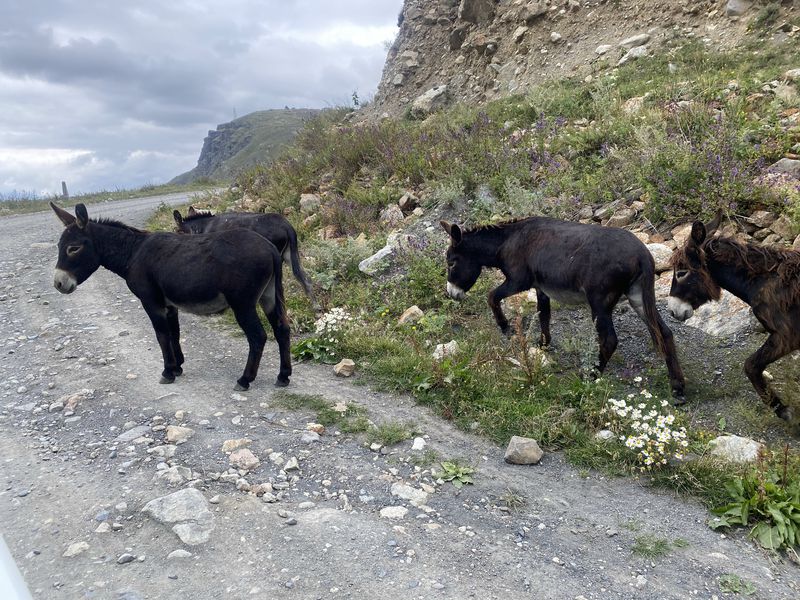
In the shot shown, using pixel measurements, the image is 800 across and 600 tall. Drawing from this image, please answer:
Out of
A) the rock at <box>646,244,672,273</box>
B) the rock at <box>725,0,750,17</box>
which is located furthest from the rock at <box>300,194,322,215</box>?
the rock at <box>725,0,750,17</box>

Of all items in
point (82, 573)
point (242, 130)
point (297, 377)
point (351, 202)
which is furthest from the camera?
point (242, 130)

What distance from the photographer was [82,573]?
3334 mm

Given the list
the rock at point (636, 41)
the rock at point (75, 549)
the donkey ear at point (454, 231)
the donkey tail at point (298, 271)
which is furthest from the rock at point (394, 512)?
the rock at point (636, 41)

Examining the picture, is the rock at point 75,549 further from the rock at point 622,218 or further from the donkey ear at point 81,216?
the rock at point 622,218

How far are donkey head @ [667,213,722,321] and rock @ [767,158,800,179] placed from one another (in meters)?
3.18

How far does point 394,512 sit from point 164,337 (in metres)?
3.56

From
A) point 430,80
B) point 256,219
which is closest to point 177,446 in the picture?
point 256,219

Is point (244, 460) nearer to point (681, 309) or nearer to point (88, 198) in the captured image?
point (681, 309)

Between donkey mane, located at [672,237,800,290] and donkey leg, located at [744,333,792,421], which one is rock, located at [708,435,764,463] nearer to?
donkey leg, located at [744,333,792,421]

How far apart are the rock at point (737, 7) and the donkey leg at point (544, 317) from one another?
10.8 meters

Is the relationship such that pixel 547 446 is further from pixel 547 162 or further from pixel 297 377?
pixel 547 162

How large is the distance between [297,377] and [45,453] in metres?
2.55

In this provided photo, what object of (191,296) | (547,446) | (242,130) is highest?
(242,130)

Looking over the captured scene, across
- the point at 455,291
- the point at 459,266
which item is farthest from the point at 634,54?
the point at 455,291
